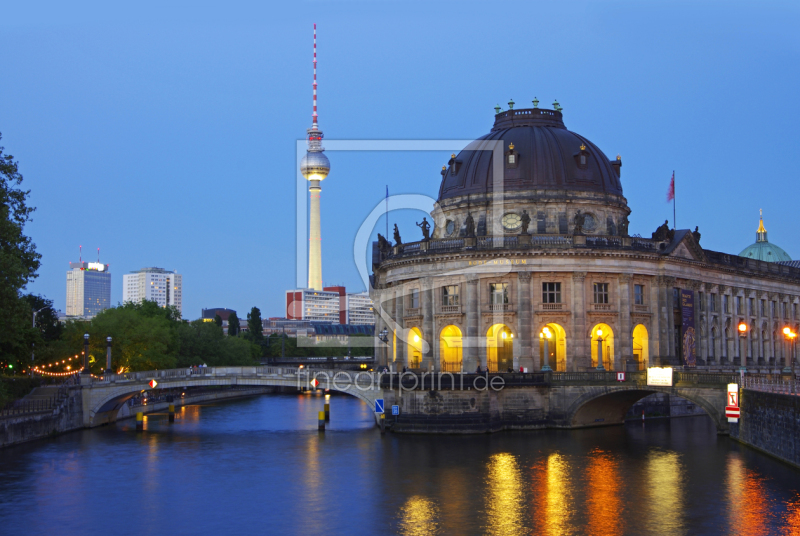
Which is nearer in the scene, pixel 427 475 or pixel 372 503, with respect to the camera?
pixel 372 503

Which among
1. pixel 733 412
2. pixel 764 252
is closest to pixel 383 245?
pixel 733 412

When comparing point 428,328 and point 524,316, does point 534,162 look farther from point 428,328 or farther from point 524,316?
point 428,328

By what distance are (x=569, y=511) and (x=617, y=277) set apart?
3938 centimetres

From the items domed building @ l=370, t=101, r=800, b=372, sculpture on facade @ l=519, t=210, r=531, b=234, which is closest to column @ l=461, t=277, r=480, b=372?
domed building @ l=370, t=101, r=800, b=372

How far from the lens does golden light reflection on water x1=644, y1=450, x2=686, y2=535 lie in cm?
4219

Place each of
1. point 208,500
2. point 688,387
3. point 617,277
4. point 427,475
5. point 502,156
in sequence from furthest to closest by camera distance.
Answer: point 502,156 < point 617,277 < point 688,387 < point 427,475 < point 208,500

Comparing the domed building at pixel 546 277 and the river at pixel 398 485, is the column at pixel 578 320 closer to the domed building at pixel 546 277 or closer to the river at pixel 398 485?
the domed building at pixel 546 277

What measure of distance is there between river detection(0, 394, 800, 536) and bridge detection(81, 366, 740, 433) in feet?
6.28

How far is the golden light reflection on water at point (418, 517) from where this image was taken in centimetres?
4156

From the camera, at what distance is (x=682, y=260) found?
85750 mm

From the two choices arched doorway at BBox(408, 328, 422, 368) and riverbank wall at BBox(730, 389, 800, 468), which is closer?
riverbank wall at BBox(730, 389, 800, 468)

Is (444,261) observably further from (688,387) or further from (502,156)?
(688,387)

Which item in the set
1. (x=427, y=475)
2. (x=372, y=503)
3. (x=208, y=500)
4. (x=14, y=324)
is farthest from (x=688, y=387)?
(x=14, y=324)

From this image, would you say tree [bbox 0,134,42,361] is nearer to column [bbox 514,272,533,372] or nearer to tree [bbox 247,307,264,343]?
column [bbox 514,272,533,372]
